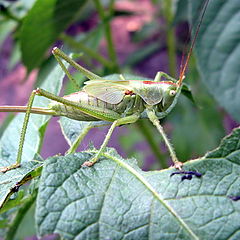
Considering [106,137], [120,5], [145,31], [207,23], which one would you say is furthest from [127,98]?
[120,5]

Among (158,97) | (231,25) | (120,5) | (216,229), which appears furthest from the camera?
(120,5)

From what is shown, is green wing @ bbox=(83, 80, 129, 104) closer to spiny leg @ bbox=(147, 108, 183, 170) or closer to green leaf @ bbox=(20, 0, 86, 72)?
spiny leg @ bbox=(147, 108, 183, 170)

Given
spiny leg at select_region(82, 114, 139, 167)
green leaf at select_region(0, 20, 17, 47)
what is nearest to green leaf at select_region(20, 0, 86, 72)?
green leaf at select_region(0, 20, 17, 47)

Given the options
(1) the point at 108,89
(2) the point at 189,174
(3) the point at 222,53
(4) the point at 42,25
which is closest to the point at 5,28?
(4) the point at 42,25

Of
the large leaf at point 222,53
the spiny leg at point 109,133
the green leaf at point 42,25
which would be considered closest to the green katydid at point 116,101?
the spiny leg at point 109,133

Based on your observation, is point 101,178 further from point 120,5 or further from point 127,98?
point 120,5

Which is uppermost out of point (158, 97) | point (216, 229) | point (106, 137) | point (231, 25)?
point (231, 25)

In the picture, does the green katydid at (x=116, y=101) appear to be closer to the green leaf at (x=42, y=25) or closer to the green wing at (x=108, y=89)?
the green wing at (x=108, y=89)
